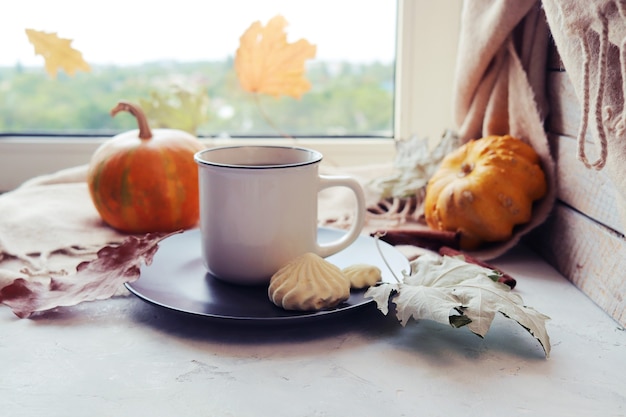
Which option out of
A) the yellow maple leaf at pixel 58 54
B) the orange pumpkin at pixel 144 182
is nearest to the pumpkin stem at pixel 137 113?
the orange pumpkin at pixel 144 182

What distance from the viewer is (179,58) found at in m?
1.29

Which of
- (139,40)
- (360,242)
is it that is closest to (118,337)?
(360,242)

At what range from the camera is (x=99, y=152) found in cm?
85

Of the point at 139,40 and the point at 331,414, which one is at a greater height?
the point at 139,40

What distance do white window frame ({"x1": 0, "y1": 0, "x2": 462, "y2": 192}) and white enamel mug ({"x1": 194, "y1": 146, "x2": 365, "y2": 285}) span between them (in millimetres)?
589

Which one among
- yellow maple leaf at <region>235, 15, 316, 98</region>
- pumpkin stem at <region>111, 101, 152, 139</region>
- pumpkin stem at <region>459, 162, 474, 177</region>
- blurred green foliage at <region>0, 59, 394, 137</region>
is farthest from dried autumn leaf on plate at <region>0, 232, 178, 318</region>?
blurred green foliage at <region>0, 59, 394, 137</region>

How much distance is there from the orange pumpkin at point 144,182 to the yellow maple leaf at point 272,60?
27cm

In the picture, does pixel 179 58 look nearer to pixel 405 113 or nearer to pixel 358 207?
pixel 405 113

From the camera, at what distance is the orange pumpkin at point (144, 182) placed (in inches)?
32.0

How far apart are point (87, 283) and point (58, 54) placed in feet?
1.68

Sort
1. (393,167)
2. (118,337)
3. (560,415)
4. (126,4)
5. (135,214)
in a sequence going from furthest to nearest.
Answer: (126,4), (393,167), (135,214), (118,337), (560,415)

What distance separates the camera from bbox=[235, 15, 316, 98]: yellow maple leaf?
104 cm

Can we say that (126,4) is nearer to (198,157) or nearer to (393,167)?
(393,167)

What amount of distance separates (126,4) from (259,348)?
3.08ft
